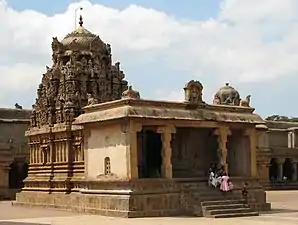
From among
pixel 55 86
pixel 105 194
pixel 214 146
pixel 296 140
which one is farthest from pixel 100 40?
pixel 296 140

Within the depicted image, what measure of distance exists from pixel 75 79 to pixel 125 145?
9939 millimetres

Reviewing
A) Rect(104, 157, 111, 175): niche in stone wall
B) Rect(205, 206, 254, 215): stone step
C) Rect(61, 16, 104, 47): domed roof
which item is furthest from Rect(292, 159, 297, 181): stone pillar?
Rect(104, 157, 111, 175): niche in stone wall

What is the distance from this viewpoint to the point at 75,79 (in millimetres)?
31562

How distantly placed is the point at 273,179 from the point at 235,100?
702cm

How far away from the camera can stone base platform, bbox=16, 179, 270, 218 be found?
22172 mm

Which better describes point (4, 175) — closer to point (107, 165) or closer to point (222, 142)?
point (107, 165)

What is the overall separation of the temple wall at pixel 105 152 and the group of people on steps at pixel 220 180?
12.1ft

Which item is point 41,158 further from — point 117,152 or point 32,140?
point 117,152

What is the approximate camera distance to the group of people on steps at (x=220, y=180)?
78.1ft

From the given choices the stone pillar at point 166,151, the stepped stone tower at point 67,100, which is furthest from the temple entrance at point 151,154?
the stepped stone tower at point 67,100

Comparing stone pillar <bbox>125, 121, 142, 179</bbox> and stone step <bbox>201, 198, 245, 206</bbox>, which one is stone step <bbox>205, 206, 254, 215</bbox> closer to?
stone step <bbox>201, 198, 245, 206</bbox>

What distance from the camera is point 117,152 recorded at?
75.5 feet

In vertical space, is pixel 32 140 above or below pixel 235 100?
below

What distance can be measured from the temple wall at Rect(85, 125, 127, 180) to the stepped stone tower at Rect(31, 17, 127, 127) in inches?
223
